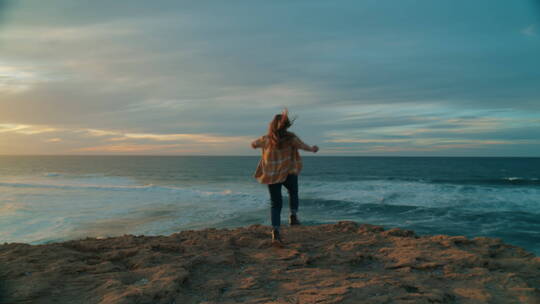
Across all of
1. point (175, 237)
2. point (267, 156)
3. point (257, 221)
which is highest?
point (267, 156)

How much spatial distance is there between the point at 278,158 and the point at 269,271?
1668 mm

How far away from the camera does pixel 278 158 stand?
4.70 metres

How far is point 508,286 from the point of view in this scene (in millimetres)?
3254

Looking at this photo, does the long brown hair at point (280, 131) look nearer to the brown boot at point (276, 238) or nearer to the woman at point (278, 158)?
the woman at point (278, 158)

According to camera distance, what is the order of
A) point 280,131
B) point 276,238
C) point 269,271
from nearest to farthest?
1. point 269,271
2. point 280,131
3. point 276,238

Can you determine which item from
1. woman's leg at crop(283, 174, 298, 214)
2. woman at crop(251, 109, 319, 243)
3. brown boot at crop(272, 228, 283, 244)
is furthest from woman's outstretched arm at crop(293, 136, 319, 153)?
brown boot at crop(272, 228, 283, 244)

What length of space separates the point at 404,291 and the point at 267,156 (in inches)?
99.4

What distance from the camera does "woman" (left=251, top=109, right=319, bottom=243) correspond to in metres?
4.55

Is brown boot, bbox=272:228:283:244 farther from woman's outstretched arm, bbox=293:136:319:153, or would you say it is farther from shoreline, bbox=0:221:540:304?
woman's outstretched arm, bbox=293:136:319:153

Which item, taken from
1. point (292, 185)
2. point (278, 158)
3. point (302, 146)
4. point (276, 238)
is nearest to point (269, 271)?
point (276, 238)

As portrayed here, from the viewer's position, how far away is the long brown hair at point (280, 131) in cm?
447

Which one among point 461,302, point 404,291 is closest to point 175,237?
point 404,291

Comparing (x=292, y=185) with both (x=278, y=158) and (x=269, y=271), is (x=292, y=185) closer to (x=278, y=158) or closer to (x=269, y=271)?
(x=278, y=158)

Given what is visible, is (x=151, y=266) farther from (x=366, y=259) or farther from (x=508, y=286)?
(x=508, y=286)
